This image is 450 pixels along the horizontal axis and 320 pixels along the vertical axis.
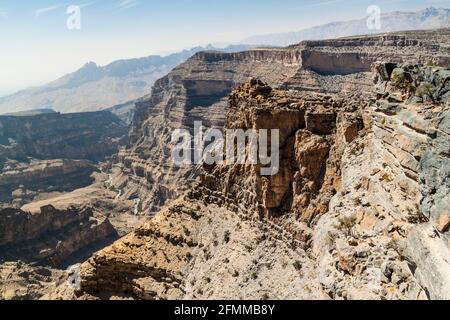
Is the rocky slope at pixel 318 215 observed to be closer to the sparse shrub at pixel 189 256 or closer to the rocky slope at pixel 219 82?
the sparse shrub at pixel 189 256

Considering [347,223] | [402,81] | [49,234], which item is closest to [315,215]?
[347,223]

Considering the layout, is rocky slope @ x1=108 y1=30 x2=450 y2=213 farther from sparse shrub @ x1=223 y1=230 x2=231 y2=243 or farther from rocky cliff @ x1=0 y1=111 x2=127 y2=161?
sparse shrub @ x1=223 y1=230 x2=231 y2=243

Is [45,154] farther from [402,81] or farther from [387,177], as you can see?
[387,177]

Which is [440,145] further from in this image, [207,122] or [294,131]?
[207,122]

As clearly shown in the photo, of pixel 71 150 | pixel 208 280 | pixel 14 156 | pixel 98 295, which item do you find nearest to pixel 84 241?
pixel 98 295

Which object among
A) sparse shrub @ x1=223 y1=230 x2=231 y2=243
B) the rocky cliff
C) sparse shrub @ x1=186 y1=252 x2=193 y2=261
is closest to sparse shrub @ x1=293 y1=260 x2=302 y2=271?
sparse shrub @ x1=223 y1=230 x2=231 y2=243
